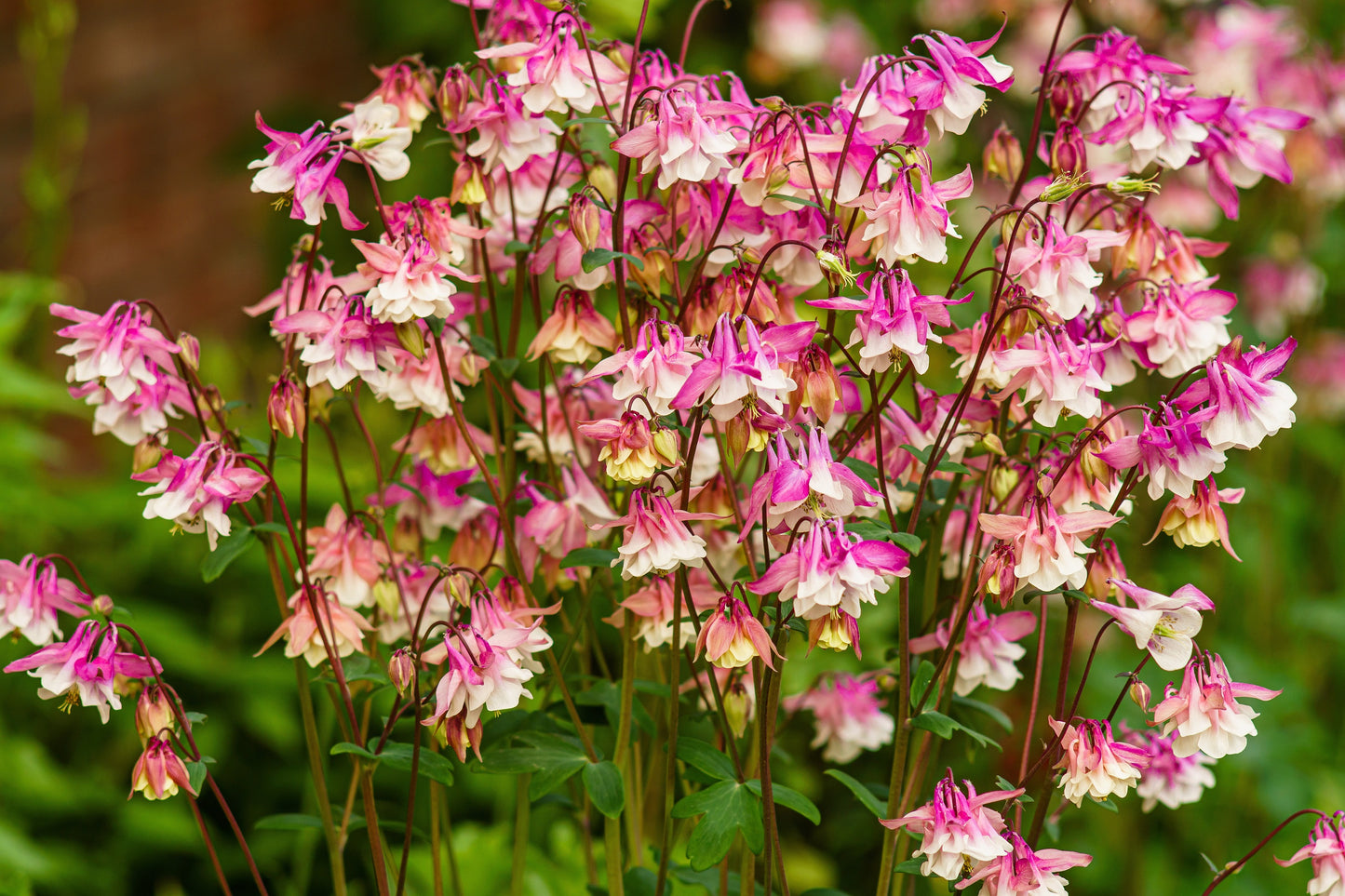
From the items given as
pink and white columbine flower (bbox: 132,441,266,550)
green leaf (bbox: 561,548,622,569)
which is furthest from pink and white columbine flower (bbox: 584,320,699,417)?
pink and white columbine flower (bbox: 132,441,266,550)

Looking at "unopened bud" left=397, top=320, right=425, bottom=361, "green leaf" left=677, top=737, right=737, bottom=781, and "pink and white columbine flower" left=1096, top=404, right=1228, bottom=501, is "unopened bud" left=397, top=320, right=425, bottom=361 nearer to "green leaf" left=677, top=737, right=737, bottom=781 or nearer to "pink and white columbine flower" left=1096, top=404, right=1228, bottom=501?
"green leaf" left=677, top=737, right=737, bottom=781

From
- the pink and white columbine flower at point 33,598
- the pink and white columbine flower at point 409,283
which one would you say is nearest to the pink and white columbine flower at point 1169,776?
the pink and white columbine flower at point 409,283

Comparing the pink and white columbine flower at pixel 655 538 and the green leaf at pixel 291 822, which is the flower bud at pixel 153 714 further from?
the pink and white columbine flower at pixel 655 538

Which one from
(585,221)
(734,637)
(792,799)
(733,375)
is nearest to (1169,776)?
(792,799)

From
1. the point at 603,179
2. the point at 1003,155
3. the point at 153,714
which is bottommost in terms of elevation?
the point at 153,714

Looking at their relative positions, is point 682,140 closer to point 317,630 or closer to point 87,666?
point 317,630

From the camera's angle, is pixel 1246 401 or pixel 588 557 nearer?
pixel 1246 401

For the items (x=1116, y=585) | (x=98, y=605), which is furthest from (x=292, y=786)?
(x=1116, y=585)
